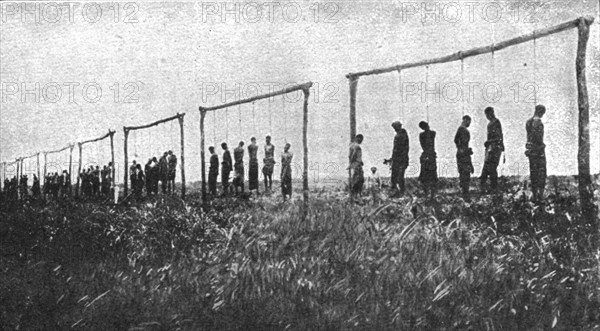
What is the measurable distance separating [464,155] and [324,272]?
14.9ft

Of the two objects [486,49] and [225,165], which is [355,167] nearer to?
[486,49]

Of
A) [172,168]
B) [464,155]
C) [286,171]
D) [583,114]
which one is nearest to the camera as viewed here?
[583,114]

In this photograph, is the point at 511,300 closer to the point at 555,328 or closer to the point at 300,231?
the point at 555,328

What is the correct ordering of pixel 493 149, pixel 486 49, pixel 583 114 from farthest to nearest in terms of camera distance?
1. pixel 493 149
2. pixel 486 49
3. pixel 583 114

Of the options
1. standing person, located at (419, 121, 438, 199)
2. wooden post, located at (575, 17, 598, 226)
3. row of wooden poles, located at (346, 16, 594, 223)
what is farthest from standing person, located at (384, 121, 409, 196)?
wooden post, located at (575, 17, 598, 226)

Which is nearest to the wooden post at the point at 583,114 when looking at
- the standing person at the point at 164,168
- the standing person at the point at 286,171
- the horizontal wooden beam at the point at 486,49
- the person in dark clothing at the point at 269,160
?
the horizontal wooden beam at the point at 486,49

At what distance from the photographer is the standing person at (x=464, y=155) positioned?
29.3 ft

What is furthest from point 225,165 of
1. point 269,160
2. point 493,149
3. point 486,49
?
point 486,49

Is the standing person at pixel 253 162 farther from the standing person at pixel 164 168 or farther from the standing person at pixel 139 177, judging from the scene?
the standing person at pixel 139 177

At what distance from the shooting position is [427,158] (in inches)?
388

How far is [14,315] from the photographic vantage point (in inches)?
191

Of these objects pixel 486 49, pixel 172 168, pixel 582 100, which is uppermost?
pixel 486 49

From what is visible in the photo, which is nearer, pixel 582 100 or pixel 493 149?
pixel 582 100

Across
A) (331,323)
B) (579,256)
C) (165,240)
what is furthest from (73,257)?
(579,256)
